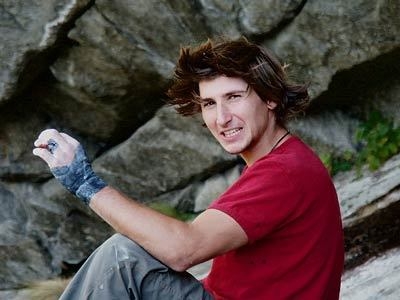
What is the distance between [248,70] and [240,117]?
23cm

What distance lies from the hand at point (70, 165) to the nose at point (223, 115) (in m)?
0.61

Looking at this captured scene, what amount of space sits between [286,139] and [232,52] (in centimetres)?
49

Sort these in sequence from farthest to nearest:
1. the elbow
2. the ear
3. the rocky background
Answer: the rocky background
the ear
the elbow

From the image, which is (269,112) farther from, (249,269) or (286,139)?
(249,269)

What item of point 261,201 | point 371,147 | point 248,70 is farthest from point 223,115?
point 371,147

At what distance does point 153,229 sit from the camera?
298 cm

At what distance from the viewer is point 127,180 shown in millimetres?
8531

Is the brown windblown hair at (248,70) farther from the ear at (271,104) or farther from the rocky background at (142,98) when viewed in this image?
the rocky background at (142,98)

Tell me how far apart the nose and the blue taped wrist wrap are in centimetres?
61

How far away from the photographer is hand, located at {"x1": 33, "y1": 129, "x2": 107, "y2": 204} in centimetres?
317

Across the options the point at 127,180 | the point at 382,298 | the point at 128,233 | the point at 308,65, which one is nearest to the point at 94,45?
the point at 127,180

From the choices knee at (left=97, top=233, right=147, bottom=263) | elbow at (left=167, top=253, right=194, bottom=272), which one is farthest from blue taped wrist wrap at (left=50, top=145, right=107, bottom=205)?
elbow at (left=167, top=253, right=194, bottom=272)

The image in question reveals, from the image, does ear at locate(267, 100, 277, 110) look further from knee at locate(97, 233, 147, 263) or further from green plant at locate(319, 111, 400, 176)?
green plant at locate(319, 111, 400, 176)

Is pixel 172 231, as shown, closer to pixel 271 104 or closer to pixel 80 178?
pixel 80 178
